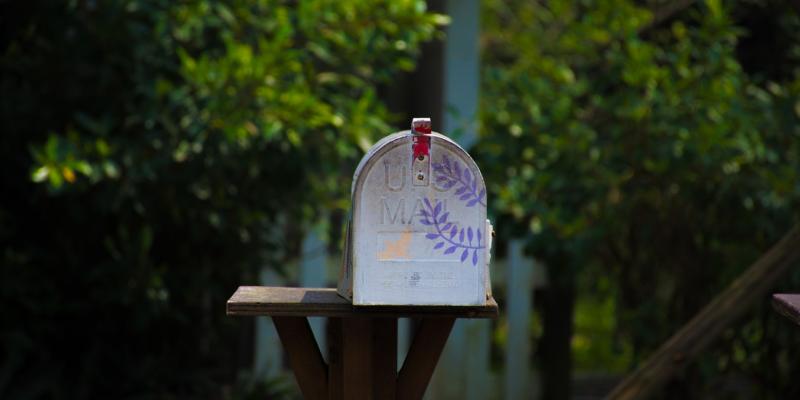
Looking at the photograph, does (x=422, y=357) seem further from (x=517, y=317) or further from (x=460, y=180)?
(x=517, y=317)

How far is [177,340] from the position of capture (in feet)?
15.4

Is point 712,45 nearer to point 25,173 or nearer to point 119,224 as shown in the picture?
point 119,224

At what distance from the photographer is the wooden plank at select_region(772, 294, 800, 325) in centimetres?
237

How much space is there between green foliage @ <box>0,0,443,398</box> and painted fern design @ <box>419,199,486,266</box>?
5.53 ft

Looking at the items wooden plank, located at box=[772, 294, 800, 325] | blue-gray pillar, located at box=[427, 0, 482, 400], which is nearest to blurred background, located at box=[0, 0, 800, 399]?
blue-gray pillar, located at box=[427, 0, 482, 400]

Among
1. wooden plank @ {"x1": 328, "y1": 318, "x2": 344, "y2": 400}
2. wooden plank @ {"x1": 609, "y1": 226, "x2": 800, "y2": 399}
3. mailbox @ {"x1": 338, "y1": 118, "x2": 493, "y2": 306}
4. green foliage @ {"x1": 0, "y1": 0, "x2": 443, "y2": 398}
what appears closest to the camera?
mailbox @ {"x1": 338, "y1": 118, "x2": 493, "y2": 306}

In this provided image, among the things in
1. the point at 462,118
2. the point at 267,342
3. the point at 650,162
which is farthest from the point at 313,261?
the point at 650,162

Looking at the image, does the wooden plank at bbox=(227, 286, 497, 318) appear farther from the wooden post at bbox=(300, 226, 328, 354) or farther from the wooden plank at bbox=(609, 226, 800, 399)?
the wooden post at bbox=(300, 226, 328, 354)

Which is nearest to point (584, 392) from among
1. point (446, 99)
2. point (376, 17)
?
point (446, 99)

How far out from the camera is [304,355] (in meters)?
2.61

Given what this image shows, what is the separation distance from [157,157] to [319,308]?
1745 millimetres

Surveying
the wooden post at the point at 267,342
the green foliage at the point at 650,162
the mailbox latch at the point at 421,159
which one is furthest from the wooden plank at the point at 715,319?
the wooden post at the point at 267,342

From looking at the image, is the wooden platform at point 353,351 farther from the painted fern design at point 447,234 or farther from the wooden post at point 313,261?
the wooden post at point 313,261

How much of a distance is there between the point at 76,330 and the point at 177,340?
0.39 metres
